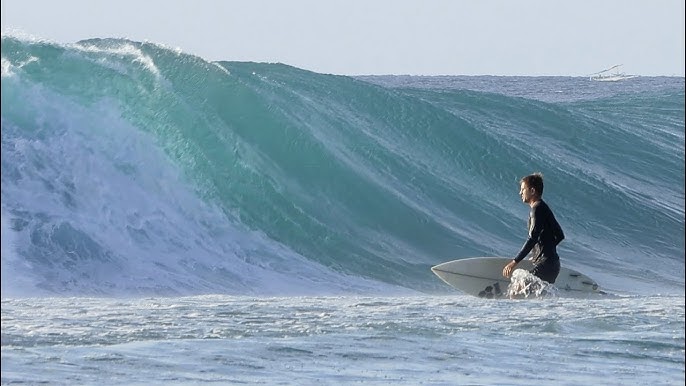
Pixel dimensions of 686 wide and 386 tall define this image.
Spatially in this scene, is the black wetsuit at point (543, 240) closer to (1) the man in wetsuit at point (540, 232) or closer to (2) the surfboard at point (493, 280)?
(1) the man in wetsuit at point (540, 232)

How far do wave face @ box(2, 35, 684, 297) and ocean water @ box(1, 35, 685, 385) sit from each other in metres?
0.04

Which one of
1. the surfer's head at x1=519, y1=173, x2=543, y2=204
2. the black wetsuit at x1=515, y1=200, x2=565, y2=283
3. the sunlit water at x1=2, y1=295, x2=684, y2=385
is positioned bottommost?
the sunlit water at x1=2, y1=295, x2=684, y2=385

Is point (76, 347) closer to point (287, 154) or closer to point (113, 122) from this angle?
point (113, 122)

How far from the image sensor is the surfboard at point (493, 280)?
11.2 m

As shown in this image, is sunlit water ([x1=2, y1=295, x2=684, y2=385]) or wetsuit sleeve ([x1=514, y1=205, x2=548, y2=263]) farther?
wetsuit sleeve ([x1=514, y1=205, x2=548, y2=263])

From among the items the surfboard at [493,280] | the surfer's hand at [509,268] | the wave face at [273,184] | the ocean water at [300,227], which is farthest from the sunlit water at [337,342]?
the wave face at [273,184]

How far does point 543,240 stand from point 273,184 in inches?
216

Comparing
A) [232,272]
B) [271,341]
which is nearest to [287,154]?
Result: [232,272]

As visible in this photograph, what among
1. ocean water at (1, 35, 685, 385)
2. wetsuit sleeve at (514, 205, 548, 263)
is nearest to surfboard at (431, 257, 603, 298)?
ocean water at (1, 35, 685, 385)

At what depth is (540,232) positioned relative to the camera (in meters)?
10.5

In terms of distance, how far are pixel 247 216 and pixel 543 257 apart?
4.44 meters

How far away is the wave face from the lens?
12.4 meters

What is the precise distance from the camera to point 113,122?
1475cm

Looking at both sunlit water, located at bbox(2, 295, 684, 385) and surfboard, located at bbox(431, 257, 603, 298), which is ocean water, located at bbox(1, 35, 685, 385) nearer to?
sunlit water, located at bbox(2, 295, 684, 385)
